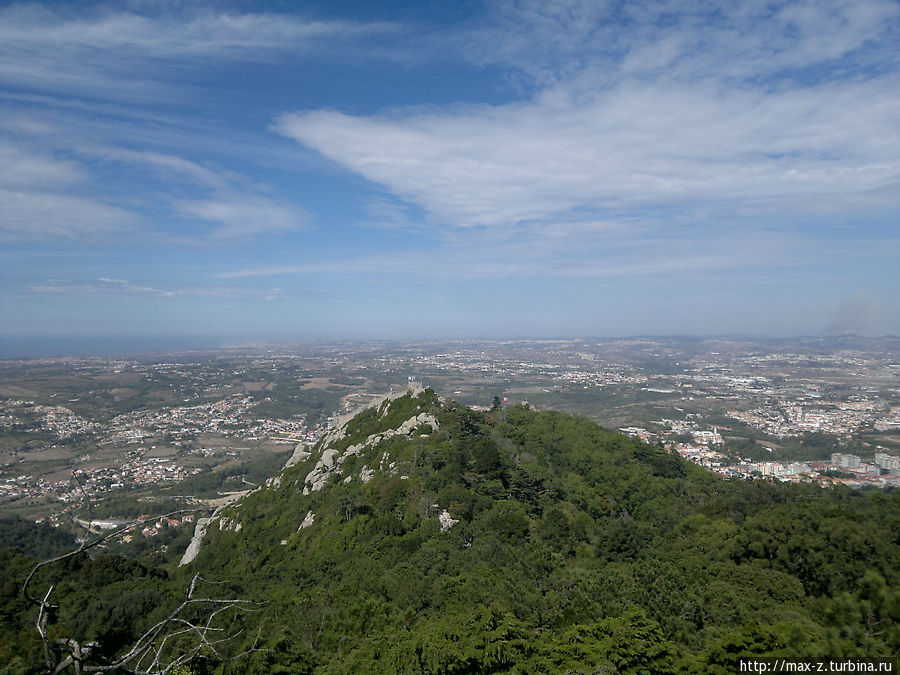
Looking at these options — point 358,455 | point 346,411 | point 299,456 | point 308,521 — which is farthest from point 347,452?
point 346,411

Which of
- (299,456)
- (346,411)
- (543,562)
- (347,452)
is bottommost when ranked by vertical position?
(346,411)

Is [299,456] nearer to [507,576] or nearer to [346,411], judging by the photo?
[507,576]

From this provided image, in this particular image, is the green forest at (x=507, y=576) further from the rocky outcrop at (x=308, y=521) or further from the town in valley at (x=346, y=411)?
the town in valley at (x=346, y=411)

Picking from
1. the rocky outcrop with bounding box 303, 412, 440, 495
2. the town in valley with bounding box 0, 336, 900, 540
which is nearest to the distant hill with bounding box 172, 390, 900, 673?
the rocky outcrop with bounding box 303, 412, 440, 495

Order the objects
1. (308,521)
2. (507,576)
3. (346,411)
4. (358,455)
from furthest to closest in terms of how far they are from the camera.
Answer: (346,411) → (358,455) → (308,521) → (507,576)

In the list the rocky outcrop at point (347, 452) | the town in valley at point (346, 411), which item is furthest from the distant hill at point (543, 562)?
the town in valley at point (346, 411)

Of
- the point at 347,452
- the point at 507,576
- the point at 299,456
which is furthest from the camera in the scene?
the point at 299,456

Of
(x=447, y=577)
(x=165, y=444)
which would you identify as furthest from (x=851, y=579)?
(x=165, y=444)

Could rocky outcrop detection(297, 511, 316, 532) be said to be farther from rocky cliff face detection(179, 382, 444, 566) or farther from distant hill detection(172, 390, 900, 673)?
distant hill detection(172, 390, 900, 673)

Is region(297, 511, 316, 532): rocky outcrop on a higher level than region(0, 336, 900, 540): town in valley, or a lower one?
higher
